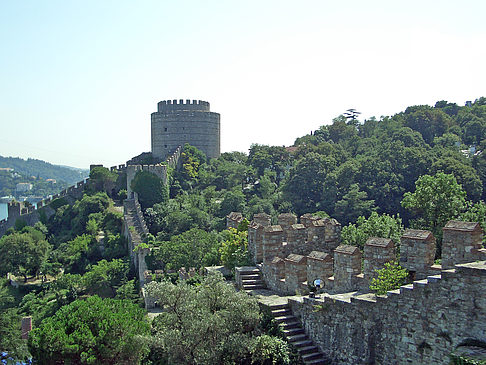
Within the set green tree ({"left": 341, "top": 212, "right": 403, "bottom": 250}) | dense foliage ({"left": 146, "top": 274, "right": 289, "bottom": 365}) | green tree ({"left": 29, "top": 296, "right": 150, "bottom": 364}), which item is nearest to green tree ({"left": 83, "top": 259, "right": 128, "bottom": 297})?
green tree ({"left": 341, "top": 212, "right": 403, "bottom": 250})

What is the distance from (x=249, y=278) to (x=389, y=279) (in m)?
4.81

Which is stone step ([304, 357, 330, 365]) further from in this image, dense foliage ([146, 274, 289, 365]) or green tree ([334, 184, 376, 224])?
green tree ([334, 184, 376, 224])

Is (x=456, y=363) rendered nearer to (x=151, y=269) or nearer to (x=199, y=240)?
(x=199, y=240)

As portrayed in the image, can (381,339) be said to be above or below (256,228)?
below

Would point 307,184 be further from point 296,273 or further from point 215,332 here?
point 215,332

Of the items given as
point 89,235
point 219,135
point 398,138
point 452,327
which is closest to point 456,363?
point 452,327

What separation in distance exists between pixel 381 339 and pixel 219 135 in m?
43.4

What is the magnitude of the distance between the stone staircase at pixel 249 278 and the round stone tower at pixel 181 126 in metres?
34.3

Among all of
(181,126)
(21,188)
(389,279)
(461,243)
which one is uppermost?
(181,126)

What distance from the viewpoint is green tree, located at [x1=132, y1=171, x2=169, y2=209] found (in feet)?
118

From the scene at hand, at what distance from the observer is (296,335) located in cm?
1047

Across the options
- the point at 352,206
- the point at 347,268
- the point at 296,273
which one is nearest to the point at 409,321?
the point at 347,268

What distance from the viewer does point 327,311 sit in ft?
32.6

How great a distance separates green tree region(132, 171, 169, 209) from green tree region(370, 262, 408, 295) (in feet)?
91.9
